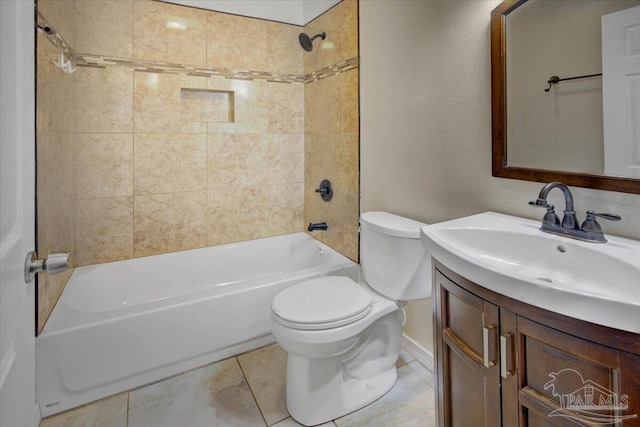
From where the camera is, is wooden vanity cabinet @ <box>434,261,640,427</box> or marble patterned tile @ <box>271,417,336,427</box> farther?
marble patterned tile @ <box>271,417,336,427</box>

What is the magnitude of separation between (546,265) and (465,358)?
37cm

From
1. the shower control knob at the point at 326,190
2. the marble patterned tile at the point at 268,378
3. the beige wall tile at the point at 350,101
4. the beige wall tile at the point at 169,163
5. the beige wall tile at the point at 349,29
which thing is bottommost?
the marble patterned tile at the point at 268,378

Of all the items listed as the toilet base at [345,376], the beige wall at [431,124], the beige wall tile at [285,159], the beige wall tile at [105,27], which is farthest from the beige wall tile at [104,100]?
the toilet base at [345,376]

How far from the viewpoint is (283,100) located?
279 cm

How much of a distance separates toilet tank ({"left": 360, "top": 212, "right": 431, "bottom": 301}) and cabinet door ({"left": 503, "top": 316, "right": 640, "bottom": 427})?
28.6 inches

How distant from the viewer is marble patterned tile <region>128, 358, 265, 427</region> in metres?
1.50

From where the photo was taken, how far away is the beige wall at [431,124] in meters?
1.34

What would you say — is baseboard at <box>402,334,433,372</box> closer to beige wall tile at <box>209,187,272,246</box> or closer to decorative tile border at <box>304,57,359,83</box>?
beige wall tile at <box>209,187,272,246</box>

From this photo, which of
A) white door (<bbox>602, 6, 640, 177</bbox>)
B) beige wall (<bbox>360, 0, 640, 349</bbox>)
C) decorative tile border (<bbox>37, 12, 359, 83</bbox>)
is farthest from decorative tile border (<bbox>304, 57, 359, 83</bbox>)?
A: white door (<bbox>602, 6, 640, 177</bbox>)

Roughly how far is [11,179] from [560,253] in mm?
1327

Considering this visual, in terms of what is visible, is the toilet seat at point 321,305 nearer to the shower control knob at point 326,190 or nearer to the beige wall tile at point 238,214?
the shower control knob at point 326,190

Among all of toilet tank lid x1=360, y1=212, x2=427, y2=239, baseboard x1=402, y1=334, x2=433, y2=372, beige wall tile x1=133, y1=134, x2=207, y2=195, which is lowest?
baseboard x1=402, y1=334, x2=433, y2=372

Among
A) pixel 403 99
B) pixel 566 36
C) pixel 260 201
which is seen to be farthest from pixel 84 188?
pixel 566 36

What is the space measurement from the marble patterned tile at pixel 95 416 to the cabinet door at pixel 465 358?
1.38 m
